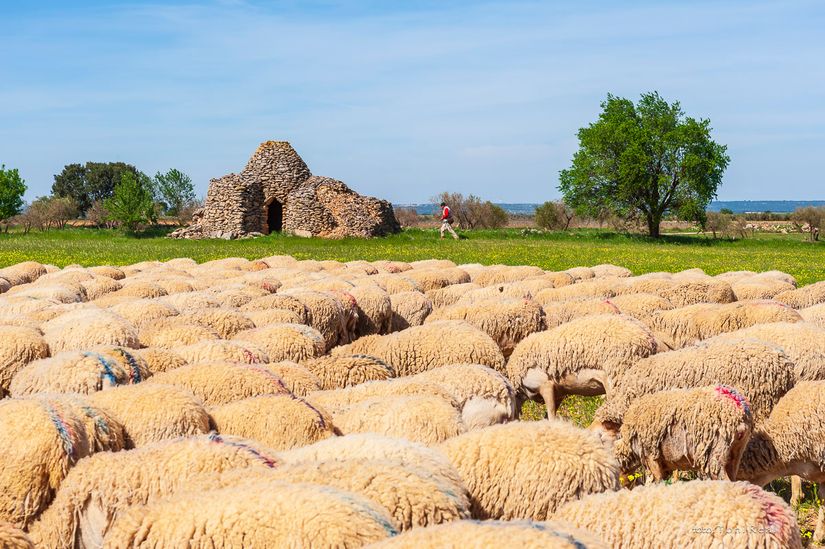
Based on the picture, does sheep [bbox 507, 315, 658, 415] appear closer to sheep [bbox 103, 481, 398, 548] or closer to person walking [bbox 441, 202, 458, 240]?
sheep [bbox 103, 481, 398, 548]

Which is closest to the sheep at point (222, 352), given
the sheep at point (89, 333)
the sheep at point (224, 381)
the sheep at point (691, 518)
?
the sheep at point (89, 333)

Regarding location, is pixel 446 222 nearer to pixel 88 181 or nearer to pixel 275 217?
pixel 275 217

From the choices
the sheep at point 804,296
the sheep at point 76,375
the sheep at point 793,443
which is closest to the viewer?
the sheep at point 793,443

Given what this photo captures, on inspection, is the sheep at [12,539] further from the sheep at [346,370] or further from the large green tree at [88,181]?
the large green tree at [88,181]

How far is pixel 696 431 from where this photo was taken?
536cm

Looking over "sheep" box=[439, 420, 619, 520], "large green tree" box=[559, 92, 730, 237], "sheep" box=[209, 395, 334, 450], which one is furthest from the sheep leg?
"large green tree" box=[559, 92, 730, 237]

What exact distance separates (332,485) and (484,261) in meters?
19.3

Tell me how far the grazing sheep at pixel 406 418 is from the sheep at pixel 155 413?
2.91 feet

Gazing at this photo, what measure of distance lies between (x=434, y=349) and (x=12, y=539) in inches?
189

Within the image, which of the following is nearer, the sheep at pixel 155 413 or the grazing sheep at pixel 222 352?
the sheep at pixel 155 413

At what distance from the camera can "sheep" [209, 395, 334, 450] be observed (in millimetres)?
4840

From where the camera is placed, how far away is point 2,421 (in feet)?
14.3

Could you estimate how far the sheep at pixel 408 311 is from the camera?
35.0ft

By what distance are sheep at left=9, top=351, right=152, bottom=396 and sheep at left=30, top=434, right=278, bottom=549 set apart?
1877 mm
